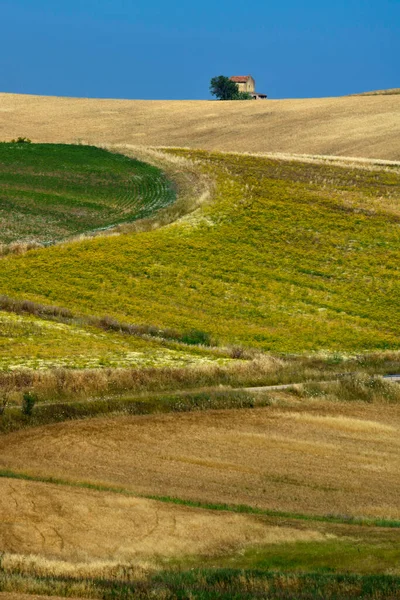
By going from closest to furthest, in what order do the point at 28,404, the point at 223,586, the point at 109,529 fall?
the point at 223,586 → the point at 109,529 → the point at 28,404

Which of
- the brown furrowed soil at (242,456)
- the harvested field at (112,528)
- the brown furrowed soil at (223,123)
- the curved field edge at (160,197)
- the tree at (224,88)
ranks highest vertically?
the tree at (224,88)

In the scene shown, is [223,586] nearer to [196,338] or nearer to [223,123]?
[196,338]

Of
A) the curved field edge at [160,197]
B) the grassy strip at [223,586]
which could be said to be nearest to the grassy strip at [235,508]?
the grassy strip at [223,586]

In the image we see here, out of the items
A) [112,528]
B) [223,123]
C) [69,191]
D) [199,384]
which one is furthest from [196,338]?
[223,123]

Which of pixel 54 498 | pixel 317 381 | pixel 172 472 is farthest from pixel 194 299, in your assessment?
pixel 54 498

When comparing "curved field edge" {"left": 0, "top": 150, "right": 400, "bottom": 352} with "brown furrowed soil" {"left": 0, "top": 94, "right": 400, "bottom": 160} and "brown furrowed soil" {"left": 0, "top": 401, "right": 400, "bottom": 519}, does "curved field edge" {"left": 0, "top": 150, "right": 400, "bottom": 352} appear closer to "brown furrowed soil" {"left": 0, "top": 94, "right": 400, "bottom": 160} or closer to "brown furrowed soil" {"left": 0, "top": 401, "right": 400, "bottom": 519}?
"brown furrowed soil" {"left": 0, "top": 401, "right": 400, "bottom": 519}

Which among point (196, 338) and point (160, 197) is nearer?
point (196, 338)

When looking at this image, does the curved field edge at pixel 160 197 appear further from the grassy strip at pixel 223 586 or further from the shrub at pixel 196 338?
the grassy strip at pixel 223 586
